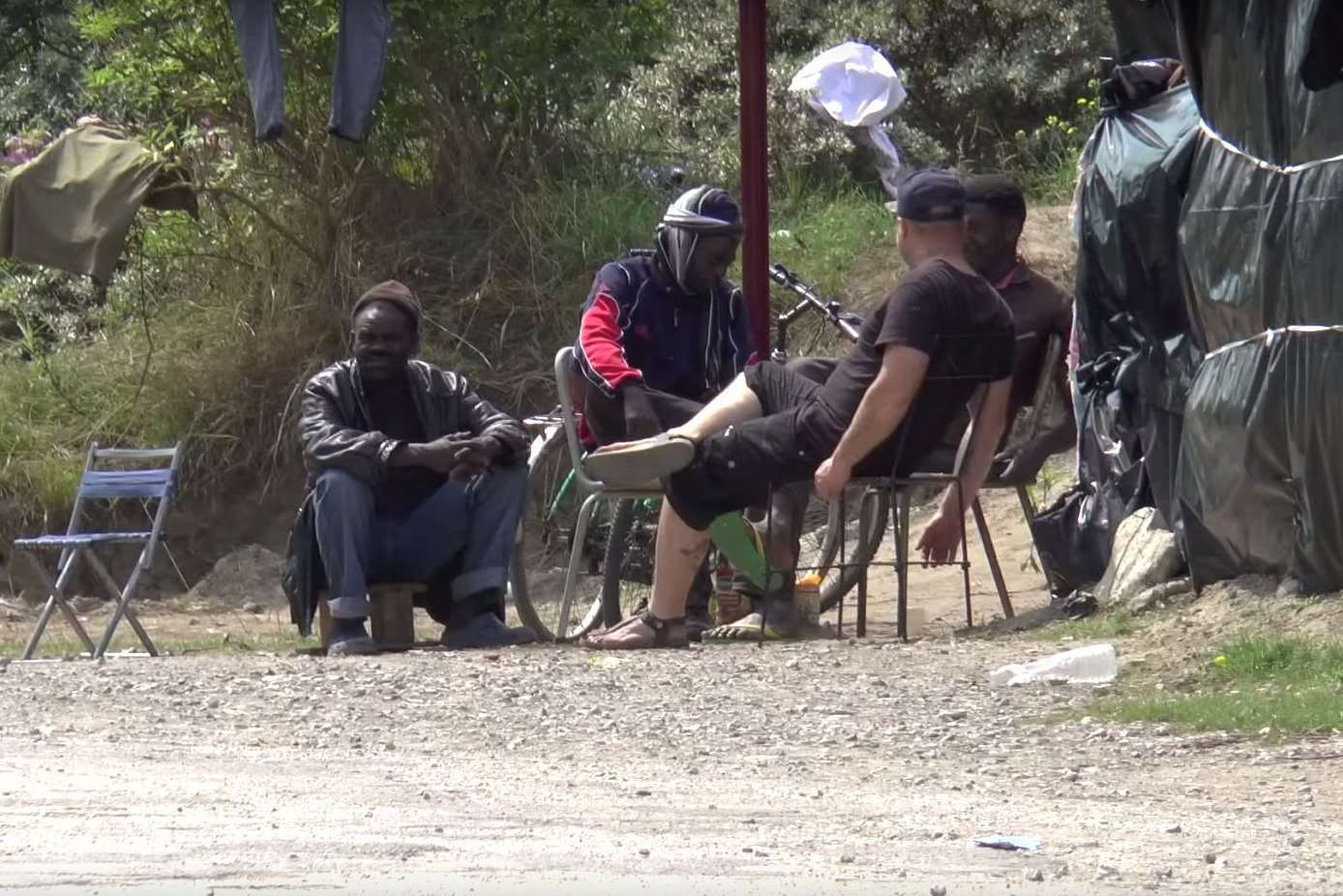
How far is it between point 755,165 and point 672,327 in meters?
1.41

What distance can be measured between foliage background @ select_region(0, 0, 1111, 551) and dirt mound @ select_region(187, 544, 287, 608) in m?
0.59

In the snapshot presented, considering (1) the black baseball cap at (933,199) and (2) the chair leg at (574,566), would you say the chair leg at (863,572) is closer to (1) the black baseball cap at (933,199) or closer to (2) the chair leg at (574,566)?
(2) the chair leg at (574,566)

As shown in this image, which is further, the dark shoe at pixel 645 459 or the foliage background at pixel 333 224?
the foliage background at pixel 333 224

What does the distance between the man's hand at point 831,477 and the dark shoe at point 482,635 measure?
152cm

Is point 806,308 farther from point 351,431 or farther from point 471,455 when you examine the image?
point 351,431

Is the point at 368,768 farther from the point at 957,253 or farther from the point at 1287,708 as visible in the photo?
the point at 957,253

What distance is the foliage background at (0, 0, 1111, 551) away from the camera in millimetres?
13922

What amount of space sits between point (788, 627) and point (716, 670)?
138 centimetres

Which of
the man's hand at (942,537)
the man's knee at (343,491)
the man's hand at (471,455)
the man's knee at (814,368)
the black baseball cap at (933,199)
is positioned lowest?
the man's hand at (942,537)

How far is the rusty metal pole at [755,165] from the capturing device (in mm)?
9781

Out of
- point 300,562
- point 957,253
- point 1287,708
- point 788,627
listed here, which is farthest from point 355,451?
point 1287,708

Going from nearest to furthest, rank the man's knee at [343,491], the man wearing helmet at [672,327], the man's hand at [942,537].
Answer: the man's hand at [942,537]
the man's knee at [343,491]
the man wearing helmet at [672,327]

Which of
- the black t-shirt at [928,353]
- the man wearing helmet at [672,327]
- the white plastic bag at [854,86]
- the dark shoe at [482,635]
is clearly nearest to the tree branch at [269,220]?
the white plastic bag at [854,86]

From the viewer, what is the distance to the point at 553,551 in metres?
11.9
